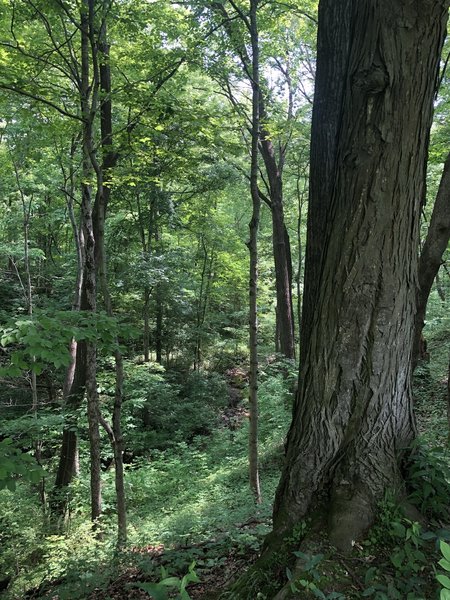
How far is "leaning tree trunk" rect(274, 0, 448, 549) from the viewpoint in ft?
6.98

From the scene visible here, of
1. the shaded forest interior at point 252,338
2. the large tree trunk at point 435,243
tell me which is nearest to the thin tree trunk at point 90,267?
the shaded forest interior at point 252,338

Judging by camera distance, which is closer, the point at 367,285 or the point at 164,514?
the point at 367,285

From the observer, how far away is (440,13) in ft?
6.86

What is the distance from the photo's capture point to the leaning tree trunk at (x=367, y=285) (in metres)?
2.13

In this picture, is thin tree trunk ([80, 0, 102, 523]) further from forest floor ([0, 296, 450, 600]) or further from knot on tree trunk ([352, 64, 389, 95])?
knot on tree trunk ([352, 64, 389, 95])

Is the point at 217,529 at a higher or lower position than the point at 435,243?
lower

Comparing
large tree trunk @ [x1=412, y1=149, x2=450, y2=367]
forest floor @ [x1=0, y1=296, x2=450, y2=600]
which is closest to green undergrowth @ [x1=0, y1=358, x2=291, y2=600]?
forest floor @ [x1=0, y1=296, x2=450, y2=600]

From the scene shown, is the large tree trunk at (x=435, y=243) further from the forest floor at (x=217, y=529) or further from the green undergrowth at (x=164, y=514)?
the green undergrowth at (x=164, y=514)

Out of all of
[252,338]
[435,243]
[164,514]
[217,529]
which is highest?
[435,243]

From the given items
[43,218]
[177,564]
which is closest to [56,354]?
[177,564]

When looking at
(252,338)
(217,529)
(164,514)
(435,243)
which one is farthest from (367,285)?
(164,514)

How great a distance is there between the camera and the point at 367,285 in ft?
7.42

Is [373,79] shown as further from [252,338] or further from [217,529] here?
[217,529]

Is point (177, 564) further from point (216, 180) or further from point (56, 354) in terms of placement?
point (216, 180)
